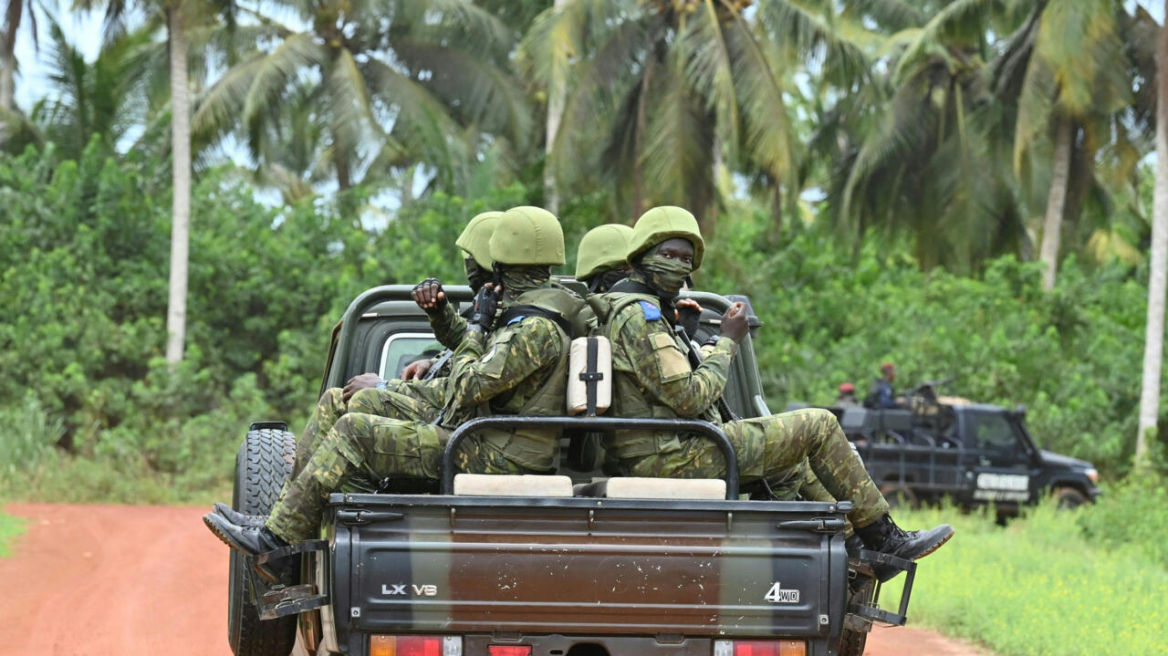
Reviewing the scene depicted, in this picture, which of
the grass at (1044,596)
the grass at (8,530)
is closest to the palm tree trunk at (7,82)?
the grass at (8,530)

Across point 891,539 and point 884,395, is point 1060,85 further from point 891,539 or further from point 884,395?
point 891,539

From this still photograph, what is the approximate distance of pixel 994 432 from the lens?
18125 millimetres

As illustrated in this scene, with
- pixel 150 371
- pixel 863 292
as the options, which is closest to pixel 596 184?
pixel 863 292

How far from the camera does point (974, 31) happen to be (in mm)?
26031

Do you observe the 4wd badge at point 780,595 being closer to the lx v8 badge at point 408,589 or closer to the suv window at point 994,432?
the lx v8 badge at point 408,589

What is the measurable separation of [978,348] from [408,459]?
17.8 meters

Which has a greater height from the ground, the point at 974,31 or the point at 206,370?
the point at 974,31

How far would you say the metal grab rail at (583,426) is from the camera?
16.4ft

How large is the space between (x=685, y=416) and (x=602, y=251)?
108 centimetres

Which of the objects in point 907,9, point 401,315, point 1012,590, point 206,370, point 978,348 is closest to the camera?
point 401,315

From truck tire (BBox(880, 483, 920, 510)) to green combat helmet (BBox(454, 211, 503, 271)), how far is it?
1218 cm

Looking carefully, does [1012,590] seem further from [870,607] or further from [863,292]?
[863,292]

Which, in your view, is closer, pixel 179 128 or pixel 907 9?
pixel 179 128

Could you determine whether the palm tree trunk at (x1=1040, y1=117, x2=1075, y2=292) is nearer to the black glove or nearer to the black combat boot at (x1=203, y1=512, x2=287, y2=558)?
the black glove
